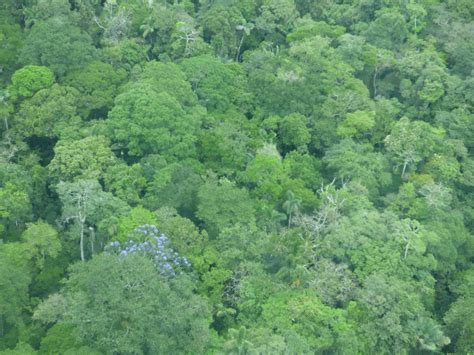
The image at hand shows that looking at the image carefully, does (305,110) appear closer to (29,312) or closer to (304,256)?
(304,256)

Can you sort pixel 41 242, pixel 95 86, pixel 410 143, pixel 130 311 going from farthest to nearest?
pixel 410 143 < pixel 95 86 < pixel 41 242 < pixel 130 311

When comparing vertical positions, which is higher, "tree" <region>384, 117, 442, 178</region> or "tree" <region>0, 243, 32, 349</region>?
"tree" <region>384, 117, 442, 178</region>

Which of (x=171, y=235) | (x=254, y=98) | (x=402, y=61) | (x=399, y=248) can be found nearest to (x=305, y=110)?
(x=254, y=98)

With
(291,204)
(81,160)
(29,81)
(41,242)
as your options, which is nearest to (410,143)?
(291,204)

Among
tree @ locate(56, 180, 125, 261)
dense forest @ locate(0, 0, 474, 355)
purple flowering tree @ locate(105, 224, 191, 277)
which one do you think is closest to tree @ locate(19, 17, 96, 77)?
dense forest @ locate(0, 0, 474, 355)

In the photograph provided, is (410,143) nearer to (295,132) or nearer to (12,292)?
(295,132)

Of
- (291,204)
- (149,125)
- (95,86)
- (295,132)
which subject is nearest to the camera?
(291,204)

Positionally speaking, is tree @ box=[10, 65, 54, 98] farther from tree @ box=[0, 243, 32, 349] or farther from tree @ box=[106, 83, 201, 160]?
tree @ box=[0, 243, 32, 349]
